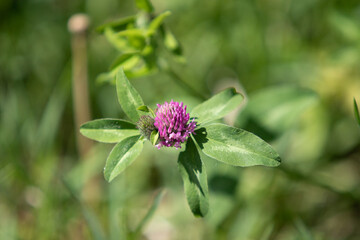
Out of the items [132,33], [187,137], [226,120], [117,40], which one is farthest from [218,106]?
[226,120]

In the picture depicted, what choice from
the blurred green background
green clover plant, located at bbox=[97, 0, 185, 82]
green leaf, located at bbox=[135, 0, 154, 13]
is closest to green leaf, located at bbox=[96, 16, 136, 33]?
green clover plant, located at bbox=[97, 0, 185, 82]

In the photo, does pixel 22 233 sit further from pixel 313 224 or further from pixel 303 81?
pixel 303 81

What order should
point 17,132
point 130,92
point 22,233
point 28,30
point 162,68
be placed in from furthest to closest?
point 28,30
point 17,132
point 22,233
point 162,68
point 130,92

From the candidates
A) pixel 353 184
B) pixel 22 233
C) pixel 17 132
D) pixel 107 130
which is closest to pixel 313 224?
pixel 353 184

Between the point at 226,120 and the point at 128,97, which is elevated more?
the point at 128,97

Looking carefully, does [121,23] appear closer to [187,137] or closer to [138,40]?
[138,40]

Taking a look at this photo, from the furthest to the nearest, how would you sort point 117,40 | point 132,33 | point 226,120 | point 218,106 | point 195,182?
point 226,120 → point 117,40 → point 132,33 → point 218,106 → point 195,182

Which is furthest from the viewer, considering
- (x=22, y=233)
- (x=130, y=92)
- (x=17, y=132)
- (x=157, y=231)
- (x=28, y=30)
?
(x=28, y=30)

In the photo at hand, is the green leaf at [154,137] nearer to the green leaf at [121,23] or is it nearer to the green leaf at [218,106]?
the green leaf at [218,106]
